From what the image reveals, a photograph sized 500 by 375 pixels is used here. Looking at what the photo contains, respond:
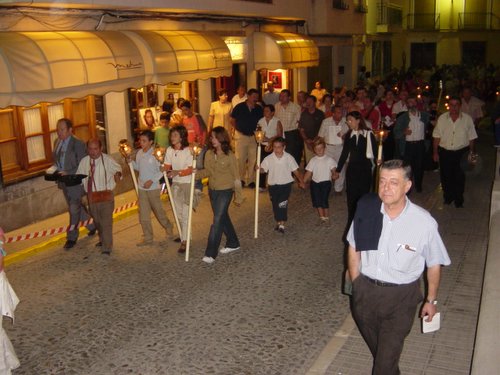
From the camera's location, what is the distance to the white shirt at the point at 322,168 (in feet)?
36.1

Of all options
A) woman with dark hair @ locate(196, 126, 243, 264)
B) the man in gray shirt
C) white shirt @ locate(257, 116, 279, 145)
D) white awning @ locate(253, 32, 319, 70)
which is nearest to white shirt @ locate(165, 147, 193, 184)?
woman with dark hair @ locate(196, 126, 243, 264)

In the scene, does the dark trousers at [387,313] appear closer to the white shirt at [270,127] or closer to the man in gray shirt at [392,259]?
the man in gray shirt at [392,259]

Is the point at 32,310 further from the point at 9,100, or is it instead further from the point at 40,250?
the point at 9,100

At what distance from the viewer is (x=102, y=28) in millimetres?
13109

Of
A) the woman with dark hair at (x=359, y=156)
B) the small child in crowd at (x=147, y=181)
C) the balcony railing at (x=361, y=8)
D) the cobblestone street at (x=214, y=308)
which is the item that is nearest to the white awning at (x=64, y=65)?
the small child in crowd at (x=147, y=181)

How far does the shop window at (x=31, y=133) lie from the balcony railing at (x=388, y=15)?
25192 mm

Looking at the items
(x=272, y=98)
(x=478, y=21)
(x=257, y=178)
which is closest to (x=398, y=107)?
(x=272, y=98)

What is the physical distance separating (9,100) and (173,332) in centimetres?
481

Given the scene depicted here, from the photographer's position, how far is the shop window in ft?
37.2

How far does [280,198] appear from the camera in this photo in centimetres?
1070

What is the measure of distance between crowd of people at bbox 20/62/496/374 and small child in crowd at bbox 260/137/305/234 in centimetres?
2

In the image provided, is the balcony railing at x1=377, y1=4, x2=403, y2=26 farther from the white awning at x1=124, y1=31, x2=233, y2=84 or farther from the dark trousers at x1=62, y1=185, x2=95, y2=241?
the dark trousers at x1=62, y1=185, x2=95, y2=241

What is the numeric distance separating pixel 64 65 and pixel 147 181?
2.62m

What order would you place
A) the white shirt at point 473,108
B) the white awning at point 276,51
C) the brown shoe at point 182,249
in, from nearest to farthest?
the brown shoe at point 182,249, the white shirt at point 473,108, the white awning at point 276,51
